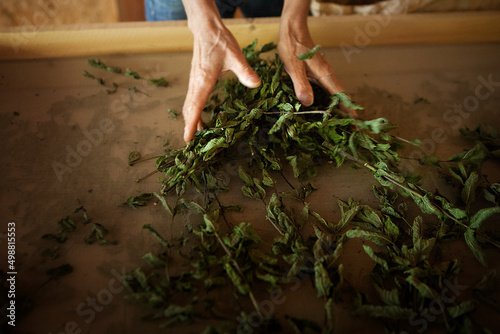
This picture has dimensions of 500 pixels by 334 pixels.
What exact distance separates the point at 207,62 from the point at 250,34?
38cm

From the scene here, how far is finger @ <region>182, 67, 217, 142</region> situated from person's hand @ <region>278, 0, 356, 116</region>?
0.29 m

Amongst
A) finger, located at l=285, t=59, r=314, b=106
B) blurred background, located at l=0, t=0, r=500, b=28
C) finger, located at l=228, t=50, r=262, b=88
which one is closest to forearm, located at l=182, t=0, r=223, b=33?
finger, located at l=228, t=50, r=262, b=88

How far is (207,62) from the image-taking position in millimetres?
1157

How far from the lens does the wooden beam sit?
1.34 metres

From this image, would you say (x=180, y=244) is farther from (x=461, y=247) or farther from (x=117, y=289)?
(x=461, y=247)

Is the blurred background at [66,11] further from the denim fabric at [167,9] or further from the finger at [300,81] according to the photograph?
the finger at [300,81]

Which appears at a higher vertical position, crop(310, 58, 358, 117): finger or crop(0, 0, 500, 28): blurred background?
crop(0, 0, 500, 28): blurred background

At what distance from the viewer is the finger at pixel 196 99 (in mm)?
1100

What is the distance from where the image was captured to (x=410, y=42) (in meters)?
1.55

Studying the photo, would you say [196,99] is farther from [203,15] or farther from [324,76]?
[324,76]

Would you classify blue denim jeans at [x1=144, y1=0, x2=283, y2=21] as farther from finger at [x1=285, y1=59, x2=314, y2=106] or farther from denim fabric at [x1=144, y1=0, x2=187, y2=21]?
finger at [x1=285, y1=59, x2=314, y2=106]

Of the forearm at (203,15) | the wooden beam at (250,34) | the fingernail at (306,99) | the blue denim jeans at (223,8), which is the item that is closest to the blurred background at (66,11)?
the blue denim jeans at (223,8)

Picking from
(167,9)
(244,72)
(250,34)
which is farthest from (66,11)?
(244,72)

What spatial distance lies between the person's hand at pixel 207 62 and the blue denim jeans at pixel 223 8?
15.1 inches
